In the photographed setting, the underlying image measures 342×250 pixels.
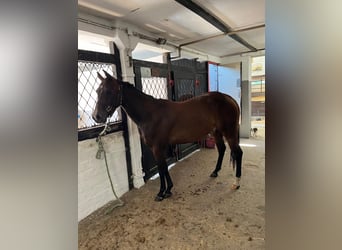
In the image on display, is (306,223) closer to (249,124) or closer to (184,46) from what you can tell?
(184,46)

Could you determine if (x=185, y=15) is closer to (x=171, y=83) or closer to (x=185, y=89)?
(x=171, y=83)

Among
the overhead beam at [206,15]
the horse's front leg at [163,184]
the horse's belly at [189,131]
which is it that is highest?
the overhead beam at [206,15]

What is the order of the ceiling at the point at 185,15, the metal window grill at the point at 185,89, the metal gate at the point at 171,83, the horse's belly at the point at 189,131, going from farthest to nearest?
the metal window grill at the point at 185,89
the metal gate at the point at 171,83
the horse's belly at the point at 189,131
the ceiling at the point at 185,15

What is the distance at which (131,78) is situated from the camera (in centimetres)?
226

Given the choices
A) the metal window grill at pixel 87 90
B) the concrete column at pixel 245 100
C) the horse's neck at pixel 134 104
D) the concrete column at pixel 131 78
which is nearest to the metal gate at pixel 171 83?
the concrete column at pixel 131 78

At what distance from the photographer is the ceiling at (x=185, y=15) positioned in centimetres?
171

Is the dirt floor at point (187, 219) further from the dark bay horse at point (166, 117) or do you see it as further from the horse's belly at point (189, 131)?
the horse's belly at point (189, 131)

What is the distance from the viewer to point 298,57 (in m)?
0.36

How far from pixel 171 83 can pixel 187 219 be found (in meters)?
1.95

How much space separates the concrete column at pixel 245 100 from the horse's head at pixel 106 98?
341 cm

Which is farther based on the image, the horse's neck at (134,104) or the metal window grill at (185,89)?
the metal window grill at (185,89)

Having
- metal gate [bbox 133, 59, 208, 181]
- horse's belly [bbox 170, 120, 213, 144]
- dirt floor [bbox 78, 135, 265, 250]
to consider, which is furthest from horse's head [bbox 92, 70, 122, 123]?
dirt floor [bbox 78, 135, 265, 250]

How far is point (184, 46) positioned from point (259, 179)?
7.06 feet

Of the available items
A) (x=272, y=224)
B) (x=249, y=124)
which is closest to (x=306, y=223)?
(x=272, y=224)
